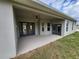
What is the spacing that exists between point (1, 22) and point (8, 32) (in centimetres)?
72

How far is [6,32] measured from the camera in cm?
490

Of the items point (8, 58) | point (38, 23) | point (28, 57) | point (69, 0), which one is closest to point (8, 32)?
point (8, 58)

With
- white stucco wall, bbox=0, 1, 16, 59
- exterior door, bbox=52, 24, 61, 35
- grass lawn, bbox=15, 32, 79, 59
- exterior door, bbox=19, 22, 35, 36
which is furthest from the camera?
exterior door, bbox=52, 24, 61, 35

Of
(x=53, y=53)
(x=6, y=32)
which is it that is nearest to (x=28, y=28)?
(x=53, y=53)

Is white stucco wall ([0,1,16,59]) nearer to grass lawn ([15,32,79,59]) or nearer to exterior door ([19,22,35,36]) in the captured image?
grass lawn ([15,32,79,59])

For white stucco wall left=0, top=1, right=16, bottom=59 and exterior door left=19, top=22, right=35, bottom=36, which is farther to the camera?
exterior door left=19, top=22, right=35, bottom=36

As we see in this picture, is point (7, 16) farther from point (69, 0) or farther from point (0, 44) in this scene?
point (69, 0)

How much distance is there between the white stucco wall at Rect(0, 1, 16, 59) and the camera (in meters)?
4.71

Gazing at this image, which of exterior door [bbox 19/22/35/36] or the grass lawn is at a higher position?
exterior door [bbox 19/22/35/36]

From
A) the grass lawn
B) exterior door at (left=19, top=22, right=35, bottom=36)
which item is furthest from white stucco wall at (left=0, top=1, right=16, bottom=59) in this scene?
exterior door at (left=19, top=22, right=35, bottom=36)

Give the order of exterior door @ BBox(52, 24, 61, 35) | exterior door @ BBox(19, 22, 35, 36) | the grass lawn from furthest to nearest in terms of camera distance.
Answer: exterior door @ BBox(52, 24, 61, 35)
exterior door @ BBox(19, 22, 35, 36)
the grass lawn

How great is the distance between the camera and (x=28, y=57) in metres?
5.12

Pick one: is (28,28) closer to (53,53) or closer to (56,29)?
(56,29)

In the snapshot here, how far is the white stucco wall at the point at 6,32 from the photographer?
4.71m
